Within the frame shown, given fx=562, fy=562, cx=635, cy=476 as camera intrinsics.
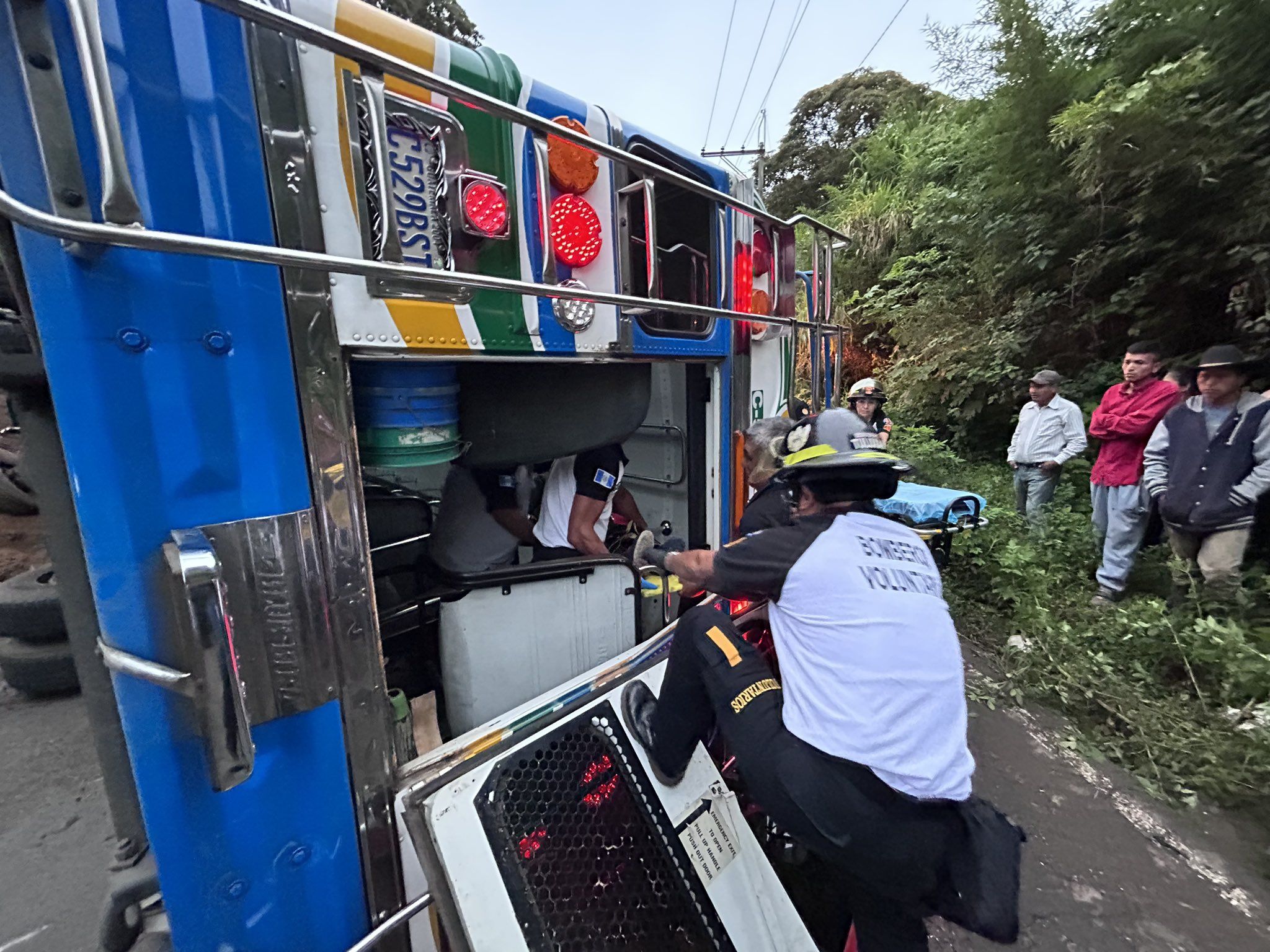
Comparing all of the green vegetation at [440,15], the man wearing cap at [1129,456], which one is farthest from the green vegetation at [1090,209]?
the green vegetation at [440,15]

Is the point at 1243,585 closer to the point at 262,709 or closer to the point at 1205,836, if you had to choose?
the point at 1205,836

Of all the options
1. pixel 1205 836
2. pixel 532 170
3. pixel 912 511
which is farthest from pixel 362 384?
pixel 912 511

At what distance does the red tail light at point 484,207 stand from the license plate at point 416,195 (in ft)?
0.21

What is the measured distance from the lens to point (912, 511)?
A: 14.3ft

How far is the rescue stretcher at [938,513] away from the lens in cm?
375

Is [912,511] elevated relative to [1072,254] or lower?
lower

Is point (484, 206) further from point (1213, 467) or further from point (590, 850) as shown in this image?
point (1213, 467)

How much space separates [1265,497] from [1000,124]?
4.21 metres

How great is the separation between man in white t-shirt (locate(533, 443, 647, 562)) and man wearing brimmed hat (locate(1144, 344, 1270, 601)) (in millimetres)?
3663

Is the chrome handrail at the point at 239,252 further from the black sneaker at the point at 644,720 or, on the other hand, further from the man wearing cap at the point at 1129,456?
the man wearing cap at the point at 1129,456

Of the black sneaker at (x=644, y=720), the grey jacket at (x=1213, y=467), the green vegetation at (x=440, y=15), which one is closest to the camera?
the black sneaker at (x=644, y=720)

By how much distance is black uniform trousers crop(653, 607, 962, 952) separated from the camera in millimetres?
1422

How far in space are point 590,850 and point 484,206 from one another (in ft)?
5.44

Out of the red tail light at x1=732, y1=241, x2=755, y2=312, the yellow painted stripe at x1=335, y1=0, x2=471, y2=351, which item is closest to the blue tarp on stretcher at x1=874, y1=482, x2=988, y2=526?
the red tail light at x1=732, y1=241, x2=755, y2=312
